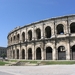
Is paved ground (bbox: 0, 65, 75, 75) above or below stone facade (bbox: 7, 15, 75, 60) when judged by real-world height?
below

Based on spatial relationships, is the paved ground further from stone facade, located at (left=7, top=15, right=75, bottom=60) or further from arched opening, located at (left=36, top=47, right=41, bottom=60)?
arched opening, located at (left=36, top=47, right=41, bottom=60)

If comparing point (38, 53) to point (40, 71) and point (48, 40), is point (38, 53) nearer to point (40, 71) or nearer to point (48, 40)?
Answer: point (48, 40)

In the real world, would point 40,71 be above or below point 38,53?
below

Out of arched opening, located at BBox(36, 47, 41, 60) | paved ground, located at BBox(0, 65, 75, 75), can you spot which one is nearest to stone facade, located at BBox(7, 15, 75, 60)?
arched opening, located at BBox(36, 47, 41, 60)

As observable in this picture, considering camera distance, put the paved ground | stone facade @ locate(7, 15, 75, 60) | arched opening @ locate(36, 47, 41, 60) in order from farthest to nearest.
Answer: arched opening @ locate(36, 47, 41, 60)
stone facade @ locate(7, 15, 75, 60)
the paved ground

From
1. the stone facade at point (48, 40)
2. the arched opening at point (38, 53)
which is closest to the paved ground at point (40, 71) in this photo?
the stone facade at point (48, 40)

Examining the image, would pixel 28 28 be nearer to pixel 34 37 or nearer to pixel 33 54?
pixel 34 37

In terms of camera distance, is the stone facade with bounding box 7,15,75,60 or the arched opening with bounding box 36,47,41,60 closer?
the stone facade with bounding box 7,15,75,60

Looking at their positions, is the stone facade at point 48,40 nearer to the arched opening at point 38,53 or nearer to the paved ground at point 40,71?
the arched opening at point 38,53

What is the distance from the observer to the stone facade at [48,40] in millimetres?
31719

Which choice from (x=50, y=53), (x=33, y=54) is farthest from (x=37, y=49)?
(x=50, y=53)

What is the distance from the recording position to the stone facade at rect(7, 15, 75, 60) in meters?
31.7

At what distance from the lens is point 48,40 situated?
33844 millimetres

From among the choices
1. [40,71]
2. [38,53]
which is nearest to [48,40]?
[38,53]
